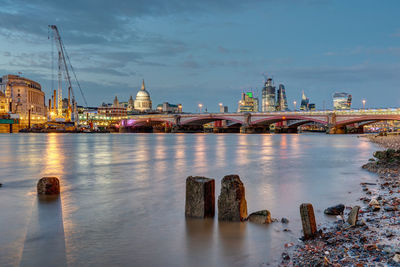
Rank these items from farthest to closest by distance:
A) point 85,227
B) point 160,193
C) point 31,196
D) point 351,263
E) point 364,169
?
1. point 364,169
2. point 160,193
3. point 31,196
4. point 85,227
5. point 351,263

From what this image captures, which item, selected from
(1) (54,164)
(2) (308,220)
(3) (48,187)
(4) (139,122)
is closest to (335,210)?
(2) (308,220)

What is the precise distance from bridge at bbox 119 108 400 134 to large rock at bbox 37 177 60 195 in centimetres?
8015

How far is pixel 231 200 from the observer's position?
A: 294 inches

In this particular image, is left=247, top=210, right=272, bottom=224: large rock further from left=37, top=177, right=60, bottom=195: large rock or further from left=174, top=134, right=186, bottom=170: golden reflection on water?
left=174, top=134, right=186, bottom=170: golden reflection on water

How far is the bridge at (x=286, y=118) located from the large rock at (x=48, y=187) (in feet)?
263

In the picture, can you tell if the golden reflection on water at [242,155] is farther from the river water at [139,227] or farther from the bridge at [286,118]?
the bridge at [286,118]

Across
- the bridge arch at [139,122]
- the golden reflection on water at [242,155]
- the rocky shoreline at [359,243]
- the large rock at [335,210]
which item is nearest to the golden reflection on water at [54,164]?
the large rock at [335,210]

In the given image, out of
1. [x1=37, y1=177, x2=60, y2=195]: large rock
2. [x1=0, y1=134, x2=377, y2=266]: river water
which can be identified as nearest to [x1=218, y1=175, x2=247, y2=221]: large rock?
[x1=0, y1=134, x2=377, y2=266]: river water

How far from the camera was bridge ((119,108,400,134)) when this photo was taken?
264 feet

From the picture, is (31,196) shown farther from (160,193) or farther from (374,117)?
(374,117)

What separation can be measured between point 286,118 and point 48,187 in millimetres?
90418

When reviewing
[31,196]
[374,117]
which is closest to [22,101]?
[374,117]

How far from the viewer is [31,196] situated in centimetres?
1099

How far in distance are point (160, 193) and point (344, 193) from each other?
6.04 meters
